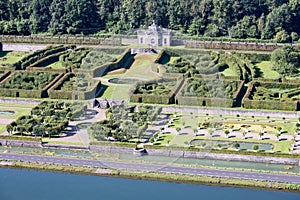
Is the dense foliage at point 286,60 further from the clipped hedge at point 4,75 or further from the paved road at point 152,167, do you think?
the clipped hedge at point 4,75

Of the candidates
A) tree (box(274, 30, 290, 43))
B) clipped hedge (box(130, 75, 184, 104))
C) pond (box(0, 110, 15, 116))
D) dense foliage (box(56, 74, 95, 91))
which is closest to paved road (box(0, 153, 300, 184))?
pond (box(0, 110, 15, 116))

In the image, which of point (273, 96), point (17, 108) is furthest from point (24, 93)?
point (273, 96)

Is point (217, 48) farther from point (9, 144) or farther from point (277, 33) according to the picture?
point (9, 144)


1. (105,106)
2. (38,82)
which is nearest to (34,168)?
(105,106)

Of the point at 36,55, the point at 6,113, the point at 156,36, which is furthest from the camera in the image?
the point at 156,36

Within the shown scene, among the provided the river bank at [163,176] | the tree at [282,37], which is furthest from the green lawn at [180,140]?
the tree at [282,37]

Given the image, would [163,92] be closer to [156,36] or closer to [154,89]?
[154,89]

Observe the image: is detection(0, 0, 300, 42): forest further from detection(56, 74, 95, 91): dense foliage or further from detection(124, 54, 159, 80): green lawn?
detection(56, 74, 95, 91): dense foliage
